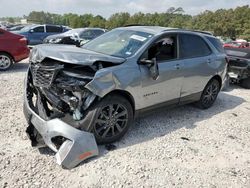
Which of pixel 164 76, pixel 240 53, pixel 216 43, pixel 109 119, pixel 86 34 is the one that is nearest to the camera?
pixel 109 119

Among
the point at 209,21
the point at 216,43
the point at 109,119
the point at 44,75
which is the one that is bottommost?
the point at 209,21

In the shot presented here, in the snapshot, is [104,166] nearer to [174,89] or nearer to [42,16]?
[174,89]

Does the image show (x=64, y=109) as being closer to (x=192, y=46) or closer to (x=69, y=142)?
(x=69, y=142)

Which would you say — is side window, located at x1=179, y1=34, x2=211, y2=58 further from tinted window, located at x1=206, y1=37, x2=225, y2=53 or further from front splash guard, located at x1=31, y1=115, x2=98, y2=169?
front splash guard, located at x1=31, y1=115, x2=98, y2=169

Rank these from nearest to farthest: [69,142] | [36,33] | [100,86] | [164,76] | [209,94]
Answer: [69,142] → [100,86] → [164,76] → [209,94] → [36,33]

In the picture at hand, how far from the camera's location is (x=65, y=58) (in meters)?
3.40

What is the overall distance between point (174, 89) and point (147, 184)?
2.03 metres

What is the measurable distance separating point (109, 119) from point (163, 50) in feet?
5.27

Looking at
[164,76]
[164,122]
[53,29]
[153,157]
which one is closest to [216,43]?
[164,76]

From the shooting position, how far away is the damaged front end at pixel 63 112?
3.22m

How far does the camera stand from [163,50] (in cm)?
440

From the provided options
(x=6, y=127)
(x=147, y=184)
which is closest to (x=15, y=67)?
(x=6, y=127)

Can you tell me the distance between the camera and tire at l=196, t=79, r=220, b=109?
5.52 meters

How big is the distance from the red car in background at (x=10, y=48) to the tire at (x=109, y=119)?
589 cm
